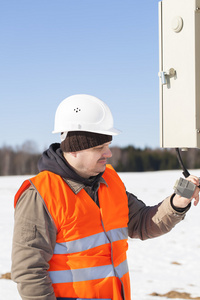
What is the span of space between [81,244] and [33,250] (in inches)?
9.1

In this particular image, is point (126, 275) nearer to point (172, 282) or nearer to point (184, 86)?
point (184, 86)

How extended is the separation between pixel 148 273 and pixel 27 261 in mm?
3221

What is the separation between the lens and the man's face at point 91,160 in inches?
71.6

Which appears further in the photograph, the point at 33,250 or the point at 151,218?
the point at 151,218

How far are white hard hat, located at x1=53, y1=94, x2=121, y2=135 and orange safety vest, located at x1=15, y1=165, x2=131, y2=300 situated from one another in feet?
0.85

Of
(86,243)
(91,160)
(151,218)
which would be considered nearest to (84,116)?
(91,160)

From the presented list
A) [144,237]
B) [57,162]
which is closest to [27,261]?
[57,162]

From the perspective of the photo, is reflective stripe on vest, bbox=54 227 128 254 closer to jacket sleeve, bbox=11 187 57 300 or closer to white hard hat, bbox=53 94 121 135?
jacket sleeve, bbox=11 187 57 300

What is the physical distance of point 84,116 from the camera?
1.84 meters

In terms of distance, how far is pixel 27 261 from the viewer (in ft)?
5.42

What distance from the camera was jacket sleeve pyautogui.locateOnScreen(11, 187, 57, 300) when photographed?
165 centimetres

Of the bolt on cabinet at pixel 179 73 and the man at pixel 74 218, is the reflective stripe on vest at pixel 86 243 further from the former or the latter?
the bolt on cabinet at pixel 179 73

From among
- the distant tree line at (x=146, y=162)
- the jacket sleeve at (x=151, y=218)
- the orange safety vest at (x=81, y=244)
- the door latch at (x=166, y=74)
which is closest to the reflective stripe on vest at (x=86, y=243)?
the orange safety vest at (x=81, y=244)

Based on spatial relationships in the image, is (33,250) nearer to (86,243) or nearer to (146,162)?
(86,243)
